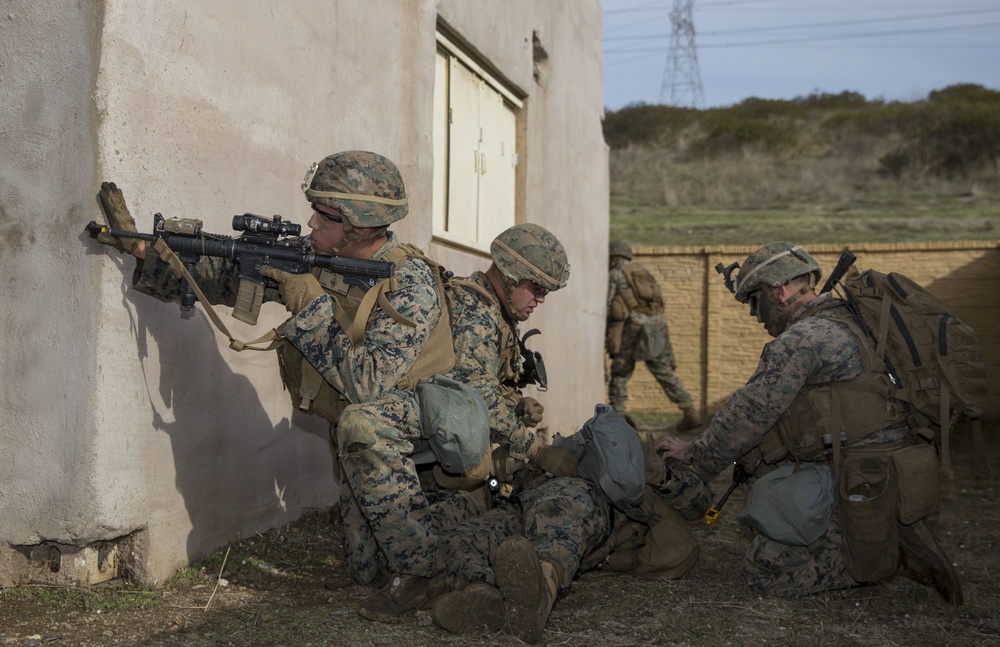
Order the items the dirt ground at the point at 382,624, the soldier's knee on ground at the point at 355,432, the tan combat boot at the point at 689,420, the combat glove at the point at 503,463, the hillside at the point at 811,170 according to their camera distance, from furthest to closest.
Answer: the hillside at the point at 811,170 < the tan combat boot at the point at 689,420 < the combat glove at the point at 503,463 < the soldier's knee on ground at the point at 355,432 < the dirt ground at the point at 382,624

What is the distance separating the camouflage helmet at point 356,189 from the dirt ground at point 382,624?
143 centimetres

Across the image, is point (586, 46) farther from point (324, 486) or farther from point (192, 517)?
point (192, 517)

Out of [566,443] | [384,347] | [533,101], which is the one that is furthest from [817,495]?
[533,101]

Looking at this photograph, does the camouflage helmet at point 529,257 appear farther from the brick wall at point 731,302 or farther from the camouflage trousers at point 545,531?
the brick wall at point 731,302

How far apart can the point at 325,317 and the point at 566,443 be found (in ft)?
4.03

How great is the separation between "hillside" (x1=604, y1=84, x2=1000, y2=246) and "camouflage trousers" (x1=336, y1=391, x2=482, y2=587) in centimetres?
1488

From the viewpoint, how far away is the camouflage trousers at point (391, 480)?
128 inches

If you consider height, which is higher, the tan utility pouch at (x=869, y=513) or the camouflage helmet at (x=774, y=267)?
the camouflage helmet at (x=774, y=267)

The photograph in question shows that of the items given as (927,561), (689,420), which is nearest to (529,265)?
(927,561)

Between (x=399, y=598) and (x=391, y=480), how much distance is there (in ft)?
1.38

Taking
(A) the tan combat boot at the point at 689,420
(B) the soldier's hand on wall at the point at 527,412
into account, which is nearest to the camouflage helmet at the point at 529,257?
(B) the soldier's hand on wall at the point at 527,412

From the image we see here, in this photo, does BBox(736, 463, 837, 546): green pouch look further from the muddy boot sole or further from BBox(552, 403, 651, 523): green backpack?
the muddy boot sole

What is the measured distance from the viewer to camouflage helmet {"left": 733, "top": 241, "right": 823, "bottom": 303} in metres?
4.20

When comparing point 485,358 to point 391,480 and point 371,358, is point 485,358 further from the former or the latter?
point 391,480
